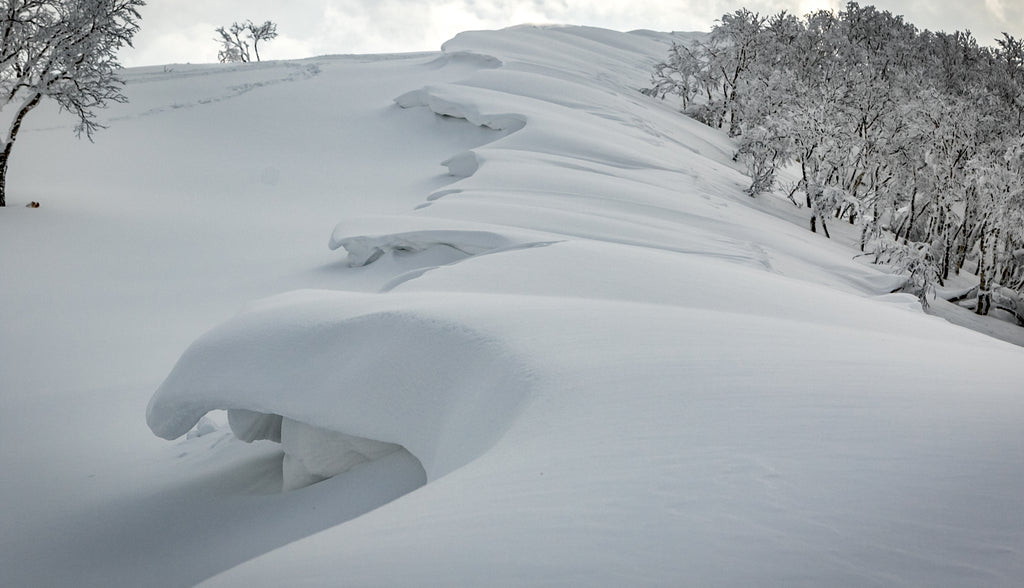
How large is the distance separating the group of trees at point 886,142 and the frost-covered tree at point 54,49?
9.76 meters

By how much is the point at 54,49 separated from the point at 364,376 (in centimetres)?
897

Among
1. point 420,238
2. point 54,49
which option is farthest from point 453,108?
point 420,238

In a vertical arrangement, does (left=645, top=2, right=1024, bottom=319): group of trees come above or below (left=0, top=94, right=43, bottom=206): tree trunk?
above

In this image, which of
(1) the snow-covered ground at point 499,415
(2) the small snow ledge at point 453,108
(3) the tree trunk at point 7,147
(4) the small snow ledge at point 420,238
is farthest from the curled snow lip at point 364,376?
(2) the small snow ledge at point 453,108

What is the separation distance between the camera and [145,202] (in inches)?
377

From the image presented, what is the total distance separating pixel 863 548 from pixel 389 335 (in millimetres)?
1820

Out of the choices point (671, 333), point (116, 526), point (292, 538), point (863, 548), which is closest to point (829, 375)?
point (671, 333)

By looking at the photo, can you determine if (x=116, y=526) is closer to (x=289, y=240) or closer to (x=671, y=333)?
(x=671, y=333)

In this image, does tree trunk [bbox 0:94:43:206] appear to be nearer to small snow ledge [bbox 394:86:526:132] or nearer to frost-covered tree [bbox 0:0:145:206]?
frost-covered tree [bbox 0:0:145:206]

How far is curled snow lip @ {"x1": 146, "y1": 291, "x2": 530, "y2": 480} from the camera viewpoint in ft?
7.40

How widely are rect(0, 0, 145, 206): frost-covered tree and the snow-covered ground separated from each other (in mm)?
2984

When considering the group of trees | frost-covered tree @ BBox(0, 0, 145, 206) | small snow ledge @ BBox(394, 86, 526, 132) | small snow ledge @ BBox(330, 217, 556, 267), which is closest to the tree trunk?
frost-covered tree @ BBox(0, 0, 145, 206)

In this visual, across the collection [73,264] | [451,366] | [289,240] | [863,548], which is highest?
[863,548]

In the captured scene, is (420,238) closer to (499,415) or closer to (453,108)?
(499,415)
